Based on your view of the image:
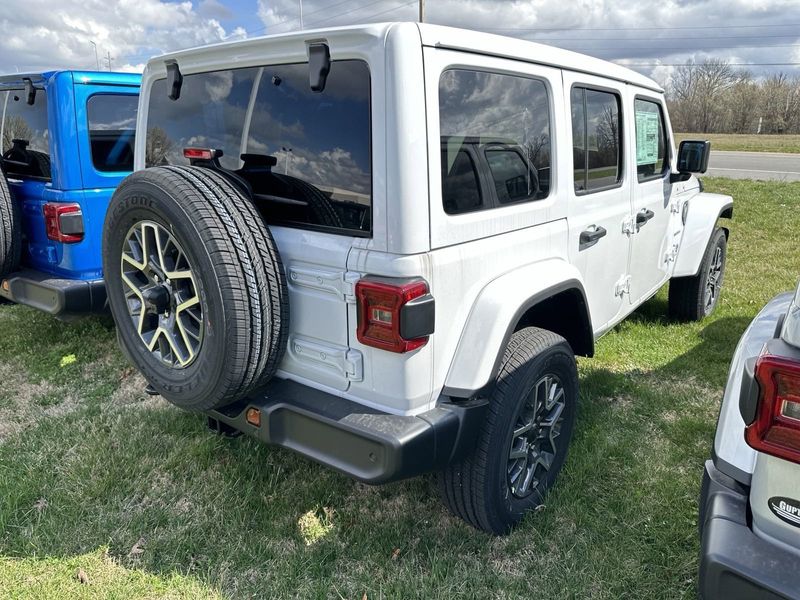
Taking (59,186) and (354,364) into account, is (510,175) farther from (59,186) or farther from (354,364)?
(59,186)

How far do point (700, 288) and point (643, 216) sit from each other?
167 centimetres

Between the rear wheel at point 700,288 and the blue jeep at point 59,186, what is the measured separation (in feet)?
14.4

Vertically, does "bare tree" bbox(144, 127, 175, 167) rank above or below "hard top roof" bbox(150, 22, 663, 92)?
below

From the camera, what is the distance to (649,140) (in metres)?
3.95

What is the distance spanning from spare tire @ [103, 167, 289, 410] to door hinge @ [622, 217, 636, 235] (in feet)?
6.93

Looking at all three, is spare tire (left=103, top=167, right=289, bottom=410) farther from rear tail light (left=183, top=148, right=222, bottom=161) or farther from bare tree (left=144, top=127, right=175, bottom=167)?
bare tree (left=144, top=127, right=175, bottom=167)

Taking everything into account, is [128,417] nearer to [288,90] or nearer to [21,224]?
[21,224]

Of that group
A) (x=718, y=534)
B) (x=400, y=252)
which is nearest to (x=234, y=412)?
(x=400, y=252)

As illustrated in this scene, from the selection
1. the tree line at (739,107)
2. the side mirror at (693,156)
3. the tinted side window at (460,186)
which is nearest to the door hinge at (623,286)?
the side mirror at (693,156)

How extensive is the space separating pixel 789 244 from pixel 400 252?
7.50 meters

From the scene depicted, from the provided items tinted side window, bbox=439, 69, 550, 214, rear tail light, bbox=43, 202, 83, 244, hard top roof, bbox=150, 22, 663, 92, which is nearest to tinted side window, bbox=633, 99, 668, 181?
hard top roof, bbox=150, 22, 663, 92

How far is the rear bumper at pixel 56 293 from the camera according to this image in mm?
4082

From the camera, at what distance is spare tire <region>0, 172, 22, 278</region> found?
401 centimetres

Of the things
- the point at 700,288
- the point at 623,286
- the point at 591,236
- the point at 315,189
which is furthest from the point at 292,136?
the point at 700,288
